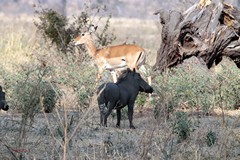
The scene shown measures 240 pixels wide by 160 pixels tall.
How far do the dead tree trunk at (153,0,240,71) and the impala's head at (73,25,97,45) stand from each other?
4743 millimetres

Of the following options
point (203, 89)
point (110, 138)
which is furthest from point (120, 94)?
point (203, 89)

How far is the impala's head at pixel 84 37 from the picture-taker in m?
18.0

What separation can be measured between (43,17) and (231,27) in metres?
6.85

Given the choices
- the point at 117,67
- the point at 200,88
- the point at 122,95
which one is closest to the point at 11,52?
the point at 117,67

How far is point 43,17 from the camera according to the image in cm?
1886

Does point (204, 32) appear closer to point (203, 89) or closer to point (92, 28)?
point (203, 89)

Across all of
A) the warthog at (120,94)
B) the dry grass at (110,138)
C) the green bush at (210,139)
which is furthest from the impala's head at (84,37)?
the green bush at (210,139)

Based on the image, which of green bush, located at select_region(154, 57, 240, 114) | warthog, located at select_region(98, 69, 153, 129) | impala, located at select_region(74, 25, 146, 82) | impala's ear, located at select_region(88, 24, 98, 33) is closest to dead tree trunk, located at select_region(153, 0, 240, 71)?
green bush, located at select_region(154, 57, 240, 114)

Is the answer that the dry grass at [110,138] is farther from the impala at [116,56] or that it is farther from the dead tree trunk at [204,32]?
the impala at [116,56]

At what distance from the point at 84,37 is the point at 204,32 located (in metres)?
5.66

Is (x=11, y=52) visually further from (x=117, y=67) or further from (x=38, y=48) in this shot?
(x=117, y=67)

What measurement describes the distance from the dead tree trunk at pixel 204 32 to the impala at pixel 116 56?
401 centimetres

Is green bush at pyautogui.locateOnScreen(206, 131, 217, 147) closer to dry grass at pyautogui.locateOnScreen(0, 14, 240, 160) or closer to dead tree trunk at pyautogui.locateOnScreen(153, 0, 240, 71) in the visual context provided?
dry grass at pyautogui.locateOnScreen(0, 14, 240, 160)

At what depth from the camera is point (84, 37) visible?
18359mm
